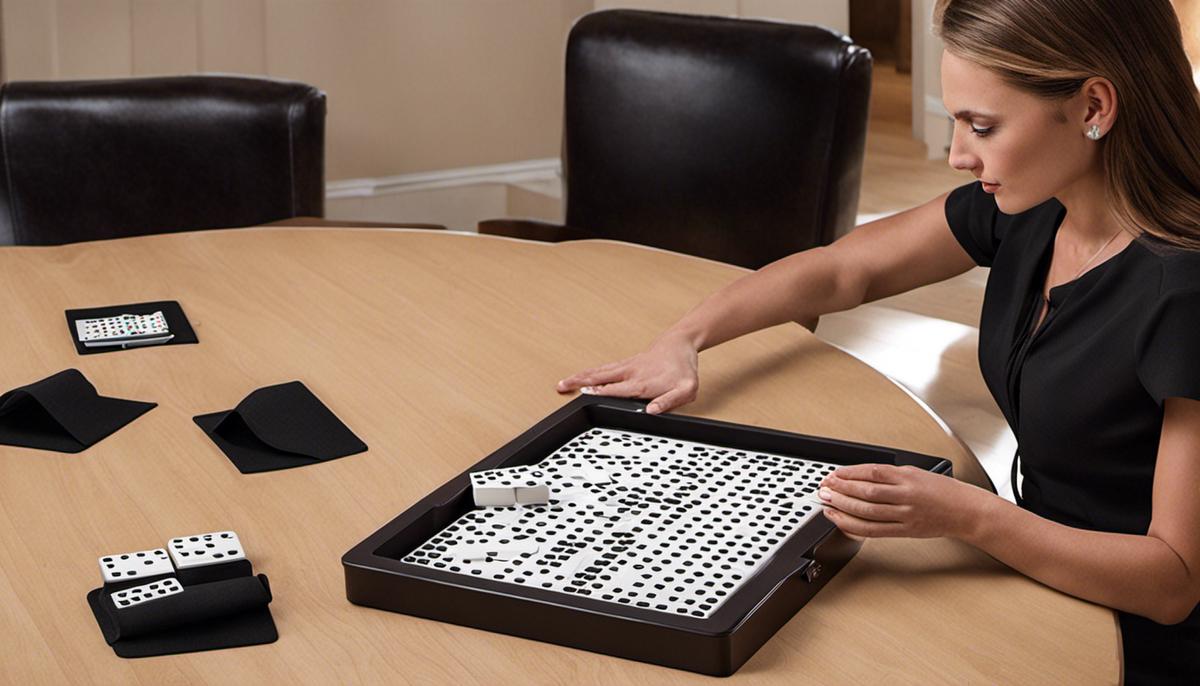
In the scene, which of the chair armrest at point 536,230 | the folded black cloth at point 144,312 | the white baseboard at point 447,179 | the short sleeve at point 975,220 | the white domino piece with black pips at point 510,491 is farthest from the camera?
the white baseboard at point 447,179

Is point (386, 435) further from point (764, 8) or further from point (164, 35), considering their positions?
point (764, 8)

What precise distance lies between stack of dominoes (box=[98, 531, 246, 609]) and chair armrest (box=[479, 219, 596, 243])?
1.74 m

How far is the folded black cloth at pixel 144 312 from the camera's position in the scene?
6.23 ft

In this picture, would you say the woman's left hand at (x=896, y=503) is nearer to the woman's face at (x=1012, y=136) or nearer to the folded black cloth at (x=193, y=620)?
the woman's face at (x=1012, y=136)

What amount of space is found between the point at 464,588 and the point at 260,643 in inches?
6.8

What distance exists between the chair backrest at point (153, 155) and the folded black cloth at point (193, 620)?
181 cm

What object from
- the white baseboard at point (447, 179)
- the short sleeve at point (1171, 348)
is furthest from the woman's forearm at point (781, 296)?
the white baseboard at point (447, 179)

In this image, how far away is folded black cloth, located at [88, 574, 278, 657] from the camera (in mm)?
1172

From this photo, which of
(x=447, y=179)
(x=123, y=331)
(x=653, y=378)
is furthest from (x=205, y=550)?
(x=447, y=179)

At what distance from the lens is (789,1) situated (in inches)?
200

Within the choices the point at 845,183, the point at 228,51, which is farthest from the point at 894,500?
the point at 228,51

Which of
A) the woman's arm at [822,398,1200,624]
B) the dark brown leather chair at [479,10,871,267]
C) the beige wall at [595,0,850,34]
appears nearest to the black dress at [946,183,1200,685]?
the woman's arm at [822,398,1200,624]

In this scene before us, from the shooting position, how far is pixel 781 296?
1881 mm

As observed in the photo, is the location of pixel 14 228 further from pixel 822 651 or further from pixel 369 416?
pixel 822 651
